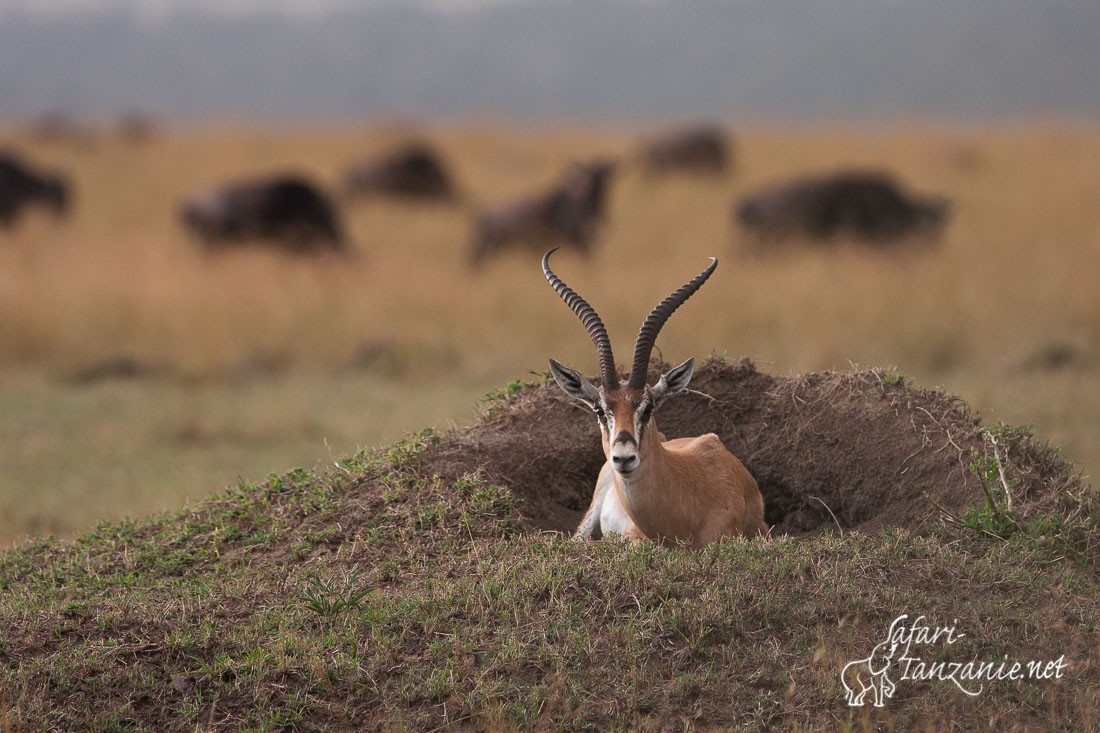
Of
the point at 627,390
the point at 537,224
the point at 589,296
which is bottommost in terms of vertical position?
the point at 627,390

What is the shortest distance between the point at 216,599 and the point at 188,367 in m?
9.75

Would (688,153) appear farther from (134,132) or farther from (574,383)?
(574,383)

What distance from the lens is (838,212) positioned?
23.2 m

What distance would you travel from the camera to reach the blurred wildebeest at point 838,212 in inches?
902

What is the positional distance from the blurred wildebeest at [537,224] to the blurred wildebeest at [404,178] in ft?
29.8

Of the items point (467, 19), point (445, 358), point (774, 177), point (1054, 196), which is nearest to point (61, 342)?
point (445, 358)

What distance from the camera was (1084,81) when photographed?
4390 inches

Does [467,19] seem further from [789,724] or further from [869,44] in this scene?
[789,724]

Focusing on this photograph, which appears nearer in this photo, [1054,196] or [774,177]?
[1054,196]

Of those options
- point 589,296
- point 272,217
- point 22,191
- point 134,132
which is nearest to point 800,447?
point 589,296

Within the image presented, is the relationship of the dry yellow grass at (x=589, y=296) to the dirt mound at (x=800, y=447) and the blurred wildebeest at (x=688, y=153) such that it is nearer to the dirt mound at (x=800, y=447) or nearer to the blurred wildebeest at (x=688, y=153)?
the dirt mound at (x=800, y=447)

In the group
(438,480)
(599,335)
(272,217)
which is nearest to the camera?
(599,335)

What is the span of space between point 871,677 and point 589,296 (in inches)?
495

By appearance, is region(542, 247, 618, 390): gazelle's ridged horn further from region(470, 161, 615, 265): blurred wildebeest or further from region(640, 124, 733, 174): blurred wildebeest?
region(640, 124, 733, 174): blurred wildebeest
